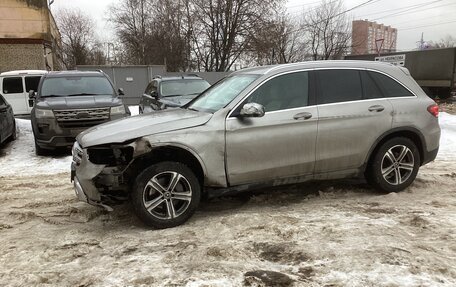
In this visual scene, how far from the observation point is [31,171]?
7.93 metres

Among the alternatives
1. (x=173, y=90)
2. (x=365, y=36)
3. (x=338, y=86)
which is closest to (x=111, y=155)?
(x=338, y=86)

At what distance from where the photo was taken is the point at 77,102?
29.7 feet

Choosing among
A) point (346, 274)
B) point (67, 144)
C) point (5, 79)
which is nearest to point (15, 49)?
point (5, 79)

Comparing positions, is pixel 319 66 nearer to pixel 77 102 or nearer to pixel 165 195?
pixel 165 195

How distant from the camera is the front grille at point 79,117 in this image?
8.66 metres

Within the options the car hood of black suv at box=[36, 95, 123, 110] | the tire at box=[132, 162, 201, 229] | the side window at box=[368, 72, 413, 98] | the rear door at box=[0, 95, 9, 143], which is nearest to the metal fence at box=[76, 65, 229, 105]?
the rear door at box=[0, 95, 9, 143]

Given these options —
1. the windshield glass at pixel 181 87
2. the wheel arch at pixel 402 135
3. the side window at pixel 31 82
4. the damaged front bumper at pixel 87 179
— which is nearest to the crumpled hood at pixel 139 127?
the damaged front bumper at pixel 87 179

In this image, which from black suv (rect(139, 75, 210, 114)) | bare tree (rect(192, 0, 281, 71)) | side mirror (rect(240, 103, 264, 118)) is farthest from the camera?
bare tree (rect(192, 0, 281, 71))

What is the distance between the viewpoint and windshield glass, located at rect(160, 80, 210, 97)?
1196cm

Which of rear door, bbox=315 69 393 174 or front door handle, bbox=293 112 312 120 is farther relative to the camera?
rear door, bbox=315 69 393 174

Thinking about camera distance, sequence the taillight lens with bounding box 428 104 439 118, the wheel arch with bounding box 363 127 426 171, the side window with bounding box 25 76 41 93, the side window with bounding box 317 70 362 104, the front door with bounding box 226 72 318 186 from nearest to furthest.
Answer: the front door with bounding box 226 72 318 186
the side window with bounding box 317 70 362 104
the wheel arch with bounding box 363 127 426 171
the taillight lens with bounding box 428 104 439 118
the side window with bounding box 25 76 41 93

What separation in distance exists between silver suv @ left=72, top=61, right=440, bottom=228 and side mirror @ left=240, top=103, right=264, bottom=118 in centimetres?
1

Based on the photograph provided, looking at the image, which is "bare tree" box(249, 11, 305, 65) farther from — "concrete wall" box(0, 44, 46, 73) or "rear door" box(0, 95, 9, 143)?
"rear door" box(0, 95, 9, 143)

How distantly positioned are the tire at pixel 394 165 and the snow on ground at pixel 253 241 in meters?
0.18
